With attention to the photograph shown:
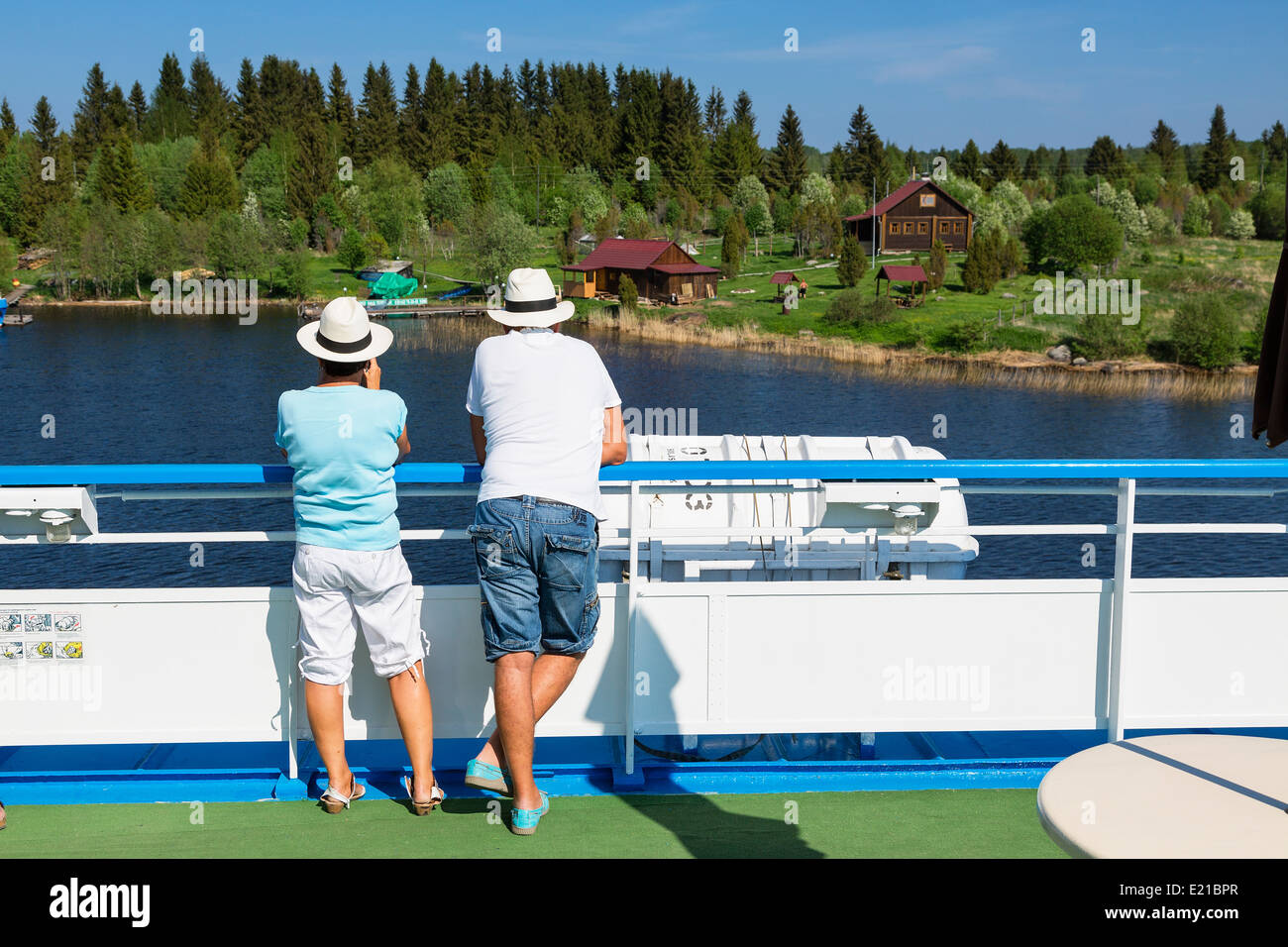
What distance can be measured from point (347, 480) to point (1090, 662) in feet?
8.50

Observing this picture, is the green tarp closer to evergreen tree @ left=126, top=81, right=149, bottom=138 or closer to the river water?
the river water

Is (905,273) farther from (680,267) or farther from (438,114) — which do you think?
(438,114)

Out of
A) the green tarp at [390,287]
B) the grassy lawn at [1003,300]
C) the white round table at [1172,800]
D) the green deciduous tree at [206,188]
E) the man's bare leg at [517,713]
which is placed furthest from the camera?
the green deciduous tree at [206,188]

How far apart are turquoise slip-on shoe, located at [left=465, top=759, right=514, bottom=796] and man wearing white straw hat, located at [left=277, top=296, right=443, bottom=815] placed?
0.18 metres

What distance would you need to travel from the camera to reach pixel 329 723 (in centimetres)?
387

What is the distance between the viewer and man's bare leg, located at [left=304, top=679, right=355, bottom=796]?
3.85 m

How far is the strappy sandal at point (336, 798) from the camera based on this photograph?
3.93 metres

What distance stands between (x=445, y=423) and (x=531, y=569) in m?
34.3

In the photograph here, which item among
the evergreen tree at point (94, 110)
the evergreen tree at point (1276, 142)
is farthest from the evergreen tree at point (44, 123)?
the evergreen tree at point (1276, 142)

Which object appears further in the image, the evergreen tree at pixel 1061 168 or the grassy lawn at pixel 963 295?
the evergreen tree at pixel 1061 168

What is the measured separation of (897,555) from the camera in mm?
9984

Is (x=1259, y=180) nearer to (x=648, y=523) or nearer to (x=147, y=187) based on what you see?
(x=147, y=187)

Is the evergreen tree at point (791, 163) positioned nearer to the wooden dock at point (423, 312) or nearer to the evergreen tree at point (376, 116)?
the evergreen tree at point (376, 116)
